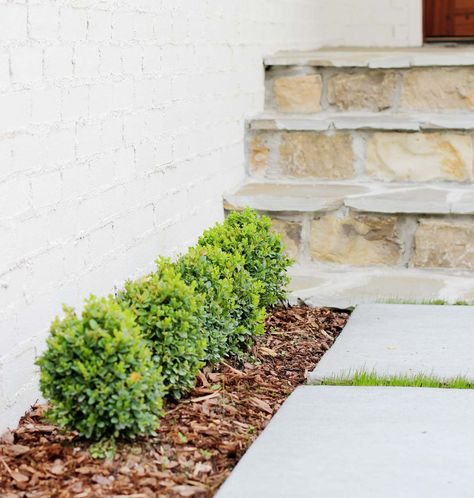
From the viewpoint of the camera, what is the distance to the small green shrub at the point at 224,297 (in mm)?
3424

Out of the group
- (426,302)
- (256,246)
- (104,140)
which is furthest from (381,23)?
(104,140)

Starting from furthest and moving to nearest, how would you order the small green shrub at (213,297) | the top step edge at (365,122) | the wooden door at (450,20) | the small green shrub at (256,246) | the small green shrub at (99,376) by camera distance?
the wooden door at (450,20)
the top step edge at (365,122)
the small green shrub at (256,246)
the small green shrub at (213,297)
the small green shrub at (99,376)

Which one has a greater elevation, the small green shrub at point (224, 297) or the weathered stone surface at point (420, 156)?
the weathered stone surface at point (420, 156)

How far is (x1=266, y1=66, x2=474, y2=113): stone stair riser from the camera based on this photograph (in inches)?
203

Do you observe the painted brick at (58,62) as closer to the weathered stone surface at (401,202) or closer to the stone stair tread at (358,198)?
the stone stair tread at (358,198)

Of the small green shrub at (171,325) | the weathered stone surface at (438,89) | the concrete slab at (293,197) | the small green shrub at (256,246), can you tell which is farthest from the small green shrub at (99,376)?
the weathered stone surface at (438,89)

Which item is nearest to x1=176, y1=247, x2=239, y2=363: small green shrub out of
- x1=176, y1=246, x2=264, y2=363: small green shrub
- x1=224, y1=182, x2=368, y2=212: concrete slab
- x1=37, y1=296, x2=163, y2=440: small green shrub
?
x1=176, y1=246, x2=264, y2=363: small green shrub

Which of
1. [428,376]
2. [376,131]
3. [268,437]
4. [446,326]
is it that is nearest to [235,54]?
[376,131]

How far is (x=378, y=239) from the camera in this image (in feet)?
15.7

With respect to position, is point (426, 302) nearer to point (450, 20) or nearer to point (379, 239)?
point (379, 239)

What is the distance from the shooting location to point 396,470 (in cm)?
256

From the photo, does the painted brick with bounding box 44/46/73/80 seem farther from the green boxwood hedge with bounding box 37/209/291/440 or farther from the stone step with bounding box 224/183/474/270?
the stone step with bounding box 224/183/474/270

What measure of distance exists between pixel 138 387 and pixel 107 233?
3.26ft

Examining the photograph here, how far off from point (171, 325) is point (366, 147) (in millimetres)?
2311
